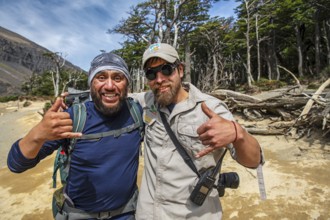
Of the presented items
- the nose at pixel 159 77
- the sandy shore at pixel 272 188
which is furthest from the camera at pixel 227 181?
the sandy shore at pixel 272 188

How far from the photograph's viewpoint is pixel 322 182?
432 centimetres

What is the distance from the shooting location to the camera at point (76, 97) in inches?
80.9

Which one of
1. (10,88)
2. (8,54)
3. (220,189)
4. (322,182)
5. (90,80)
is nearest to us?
(220,189)

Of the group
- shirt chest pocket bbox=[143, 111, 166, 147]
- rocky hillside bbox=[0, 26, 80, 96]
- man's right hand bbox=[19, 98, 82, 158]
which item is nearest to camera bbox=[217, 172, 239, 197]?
shirt chest pocket bbox=[143, 111, 166, 147]

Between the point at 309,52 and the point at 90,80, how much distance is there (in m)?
32.5

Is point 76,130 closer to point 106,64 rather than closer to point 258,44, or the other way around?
point 106,64

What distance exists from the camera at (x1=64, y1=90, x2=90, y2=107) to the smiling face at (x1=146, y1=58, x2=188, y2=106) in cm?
62

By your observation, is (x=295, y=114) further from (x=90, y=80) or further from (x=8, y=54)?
(x=8, y=54)

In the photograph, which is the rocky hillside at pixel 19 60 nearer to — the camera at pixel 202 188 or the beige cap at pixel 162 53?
the beige cap at pixel 162 53

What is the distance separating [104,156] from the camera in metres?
1.87

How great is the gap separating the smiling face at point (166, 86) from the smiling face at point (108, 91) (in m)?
0.27

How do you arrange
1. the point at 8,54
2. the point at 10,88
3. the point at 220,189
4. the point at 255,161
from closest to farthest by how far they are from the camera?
the point at 255,161, the point at 220,189, the point at 10,88, the point at 8,54

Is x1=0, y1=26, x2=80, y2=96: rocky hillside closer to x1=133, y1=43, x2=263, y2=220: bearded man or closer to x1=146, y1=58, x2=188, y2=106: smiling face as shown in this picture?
x1=146, y1=58, x2=188, y2=106: smiling face

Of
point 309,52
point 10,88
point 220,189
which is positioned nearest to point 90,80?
point 220,189
